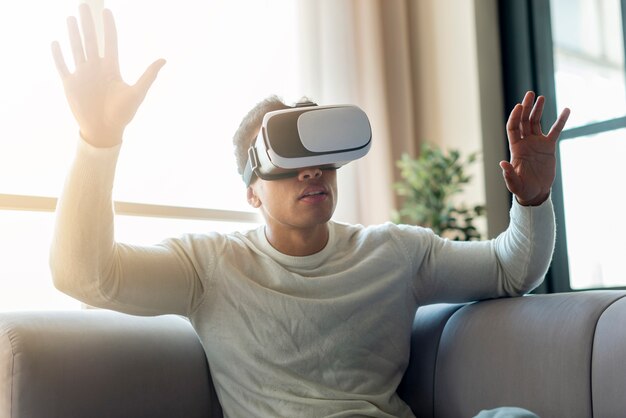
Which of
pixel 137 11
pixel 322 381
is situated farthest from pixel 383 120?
pixel 322 381

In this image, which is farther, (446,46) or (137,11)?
(446,46)

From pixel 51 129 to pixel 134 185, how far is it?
1.21 feet

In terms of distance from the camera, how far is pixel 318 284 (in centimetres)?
152

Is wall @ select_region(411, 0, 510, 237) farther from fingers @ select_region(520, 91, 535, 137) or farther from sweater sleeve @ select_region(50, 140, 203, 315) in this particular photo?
sweater sleeve @ select_region(50, 140, 203, 315)

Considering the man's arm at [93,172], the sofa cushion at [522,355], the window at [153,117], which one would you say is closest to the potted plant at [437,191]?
the window at [153,117]

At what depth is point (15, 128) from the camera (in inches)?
102

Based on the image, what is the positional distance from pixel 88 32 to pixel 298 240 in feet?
1.99

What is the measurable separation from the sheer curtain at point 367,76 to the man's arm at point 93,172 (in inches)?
87.5

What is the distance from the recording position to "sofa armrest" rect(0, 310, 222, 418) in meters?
1.17

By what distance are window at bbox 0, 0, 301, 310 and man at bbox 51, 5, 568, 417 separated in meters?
1.18

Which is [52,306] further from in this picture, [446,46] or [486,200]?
[446,46]

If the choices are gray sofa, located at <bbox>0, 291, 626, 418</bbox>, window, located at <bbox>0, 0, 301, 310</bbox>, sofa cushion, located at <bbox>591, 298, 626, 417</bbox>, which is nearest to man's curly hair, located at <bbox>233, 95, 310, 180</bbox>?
gray sofa, located at <bbox>0, 291, 626, 418</bbox>

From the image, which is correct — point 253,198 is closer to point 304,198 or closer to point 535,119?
point 304,198

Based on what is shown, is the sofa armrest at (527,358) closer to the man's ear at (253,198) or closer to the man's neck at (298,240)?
the man's neck at (298,240)
